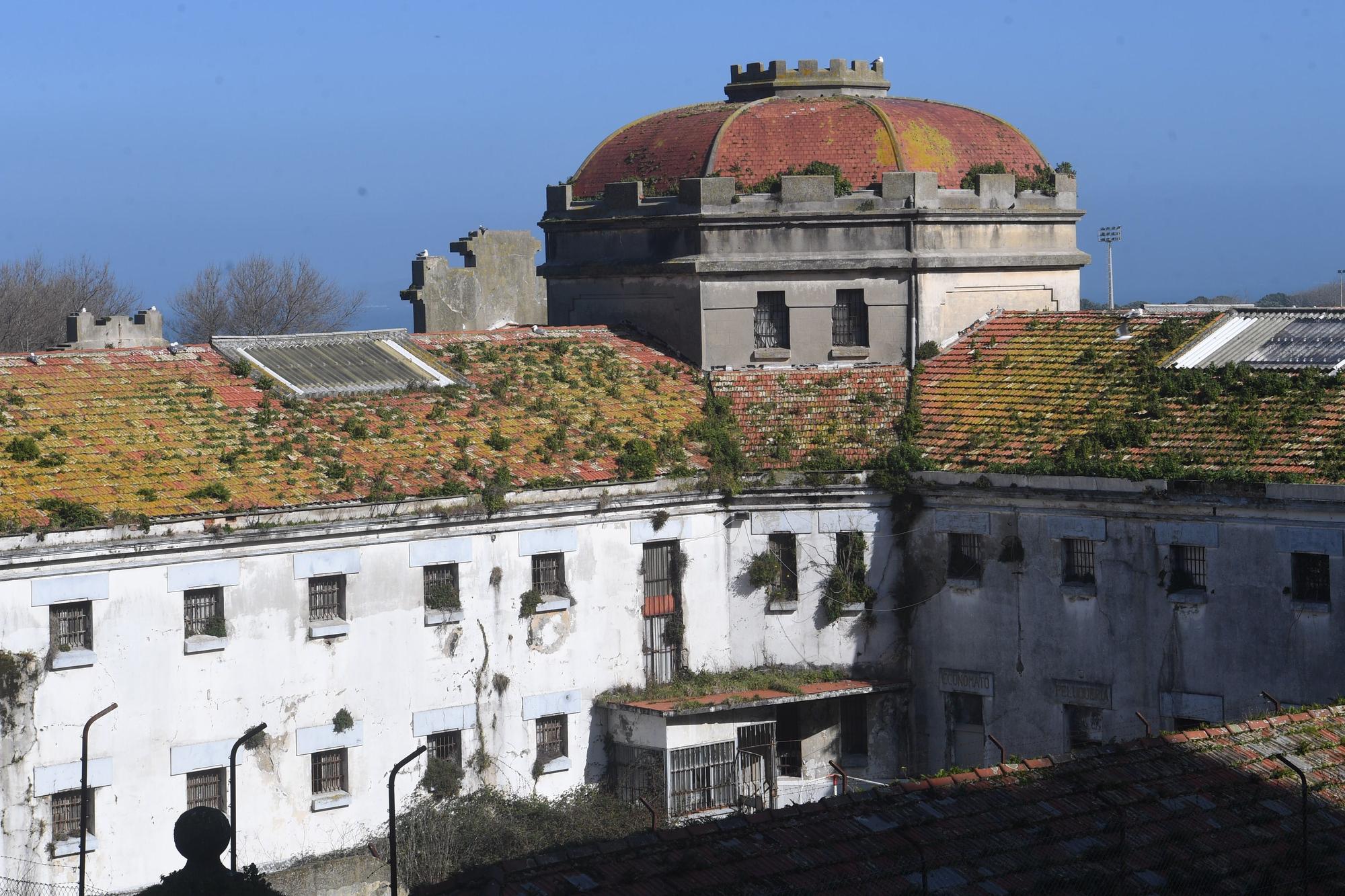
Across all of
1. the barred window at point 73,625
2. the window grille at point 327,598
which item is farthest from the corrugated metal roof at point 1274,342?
the barred window at point 73,625

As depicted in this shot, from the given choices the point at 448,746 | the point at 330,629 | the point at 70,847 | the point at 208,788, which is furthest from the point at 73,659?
the point at 448,746

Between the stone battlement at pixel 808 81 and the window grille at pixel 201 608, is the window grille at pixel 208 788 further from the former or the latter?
the stone battlement at pixel 808 81

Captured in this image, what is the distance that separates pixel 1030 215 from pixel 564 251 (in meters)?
10.1

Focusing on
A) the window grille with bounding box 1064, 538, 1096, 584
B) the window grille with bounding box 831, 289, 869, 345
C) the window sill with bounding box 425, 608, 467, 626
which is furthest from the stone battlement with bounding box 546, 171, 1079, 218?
the window sill with bounding box 425, 608, 467, 626

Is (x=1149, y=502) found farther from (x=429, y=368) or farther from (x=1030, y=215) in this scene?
(x=429, y=368)

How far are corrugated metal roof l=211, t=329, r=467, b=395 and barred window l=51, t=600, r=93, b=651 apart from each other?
7.19 m

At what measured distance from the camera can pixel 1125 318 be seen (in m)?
36.5

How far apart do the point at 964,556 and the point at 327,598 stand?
11.5 m

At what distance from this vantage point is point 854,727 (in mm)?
35000

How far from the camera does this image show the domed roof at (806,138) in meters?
38.0

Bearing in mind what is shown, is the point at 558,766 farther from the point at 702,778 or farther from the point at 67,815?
the point at 67,815

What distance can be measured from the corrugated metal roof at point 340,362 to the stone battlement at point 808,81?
10033mm

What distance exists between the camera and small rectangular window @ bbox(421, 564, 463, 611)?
31.1 meters

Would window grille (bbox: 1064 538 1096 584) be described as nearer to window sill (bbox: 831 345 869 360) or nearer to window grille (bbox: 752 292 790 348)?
window sill (bbox: 831 345 869 360)
